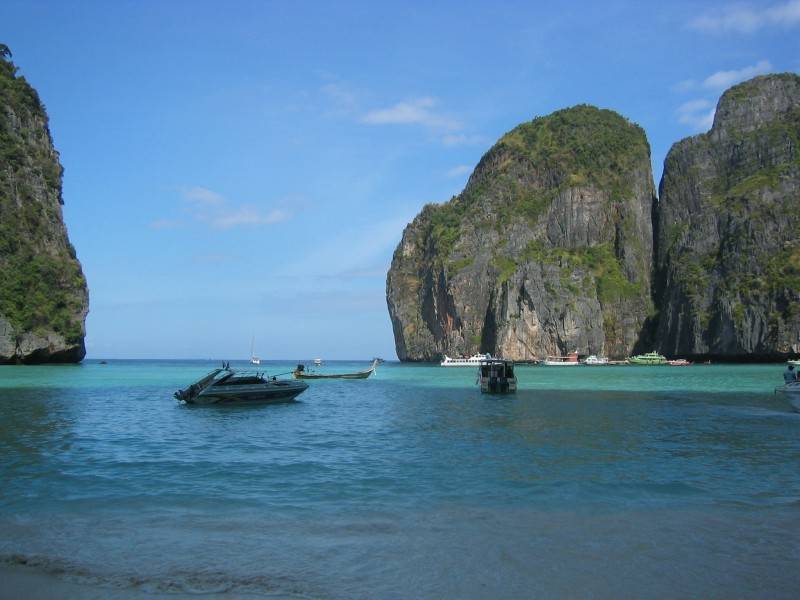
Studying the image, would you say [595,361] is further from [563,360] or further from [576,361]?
[563,360]

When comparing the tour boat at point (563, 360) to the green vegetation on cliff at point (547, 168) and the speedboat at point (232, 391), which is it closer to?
the green vegetation on cliff at point (547, 168)

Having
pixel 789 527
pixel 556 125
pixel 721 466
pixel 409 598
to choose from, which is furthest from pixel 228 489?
pixel 556 125

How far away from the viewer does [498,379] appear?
4378 cm

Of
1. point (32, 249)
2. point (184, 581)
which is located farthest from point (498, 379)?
point (32, 249)

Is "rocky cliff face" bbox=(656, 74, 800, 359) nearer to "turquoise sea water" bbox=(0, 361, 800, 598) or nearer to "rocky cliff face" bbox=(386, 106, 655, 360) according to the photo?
"rocky cliff face" bbox=(386, 106, 655, 360)

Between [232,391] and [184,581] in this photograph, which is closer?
[184,581]

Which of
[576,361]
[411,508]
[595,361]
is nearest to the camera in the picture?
[411,508]

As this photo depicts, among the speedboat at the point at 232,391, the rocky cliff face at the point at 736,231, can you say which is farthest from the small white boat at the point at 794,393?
the rocky cliff face at the point at 736,231

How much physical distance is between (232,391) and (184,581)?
94.7 feet

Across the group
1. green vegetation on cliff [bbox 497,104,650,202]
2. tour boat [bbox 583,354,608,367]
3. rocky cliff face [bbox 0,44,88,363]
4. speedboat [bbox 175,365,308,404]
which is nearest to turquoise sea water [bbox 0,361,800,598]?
speedboat [bbox 175,365,308,404]

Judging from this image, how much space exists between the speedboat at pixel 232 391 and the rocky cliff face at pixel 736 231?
100m

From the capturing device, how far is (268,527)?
419 inches

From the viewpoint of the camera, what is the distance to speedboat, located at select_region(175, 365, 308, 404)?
3588 centimetres

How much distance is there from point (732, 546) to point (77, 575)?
30.0 ft
